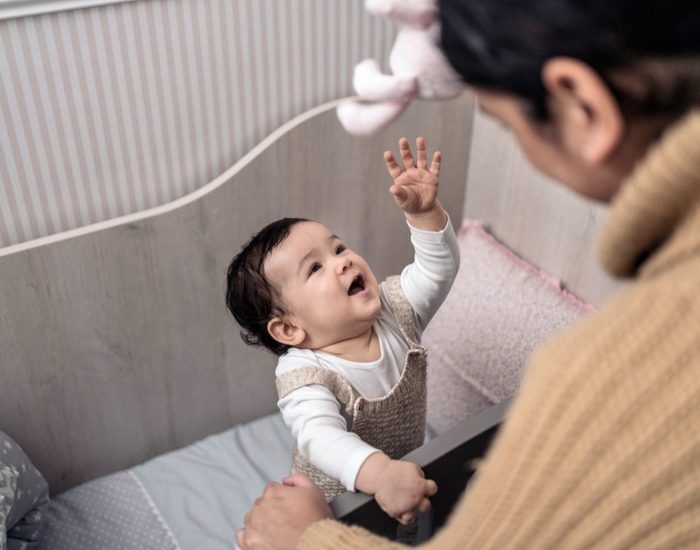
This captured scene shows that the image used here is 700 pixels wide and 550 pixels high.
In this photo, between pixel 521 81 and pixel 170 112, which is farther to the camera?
pixel 170 112

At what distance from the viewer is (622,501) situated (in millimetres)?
454

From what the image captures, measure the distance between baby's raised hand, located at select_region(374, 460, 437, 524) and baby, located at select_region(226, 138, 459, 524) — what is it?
127mm

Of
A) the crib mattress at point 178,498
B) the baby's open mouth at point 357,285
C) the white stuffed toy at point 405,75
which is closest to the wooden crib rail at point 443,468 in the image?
the baby's open mouth at point 357,285

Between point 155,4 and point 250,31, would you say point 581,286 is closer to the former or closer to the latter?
point 250,31

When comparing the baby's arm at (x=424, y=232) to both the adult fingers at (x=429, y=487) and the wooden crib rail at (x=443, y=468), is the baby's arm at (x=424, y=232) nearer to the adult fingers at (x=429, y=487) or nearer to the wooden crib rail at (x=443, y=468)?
the wooden crib rail at (x=443, y=468)

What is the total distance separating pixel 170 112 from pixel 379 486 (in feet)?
2.27

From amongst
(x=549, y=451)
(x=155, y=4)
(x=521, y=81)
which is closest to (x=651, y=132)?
(x=521, y=81)

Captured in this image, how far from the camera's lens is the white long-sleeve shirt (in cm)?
85

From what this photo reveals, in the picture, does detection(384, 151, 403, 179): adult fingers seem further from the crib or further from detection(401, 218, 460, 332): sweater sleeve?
the crib

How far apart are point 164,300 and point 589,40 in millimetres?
999

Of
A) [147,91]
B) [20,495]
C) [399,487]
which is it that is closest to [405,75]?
[399,487]

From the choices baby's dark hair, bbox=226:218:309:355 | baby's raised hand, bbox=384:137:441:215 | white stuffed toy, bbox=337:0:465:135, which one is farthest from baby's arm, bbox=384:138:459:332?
white stuffed toy, bbox=337:0:465:135

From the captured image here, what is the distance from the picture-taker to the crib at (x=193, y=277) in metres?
1.18

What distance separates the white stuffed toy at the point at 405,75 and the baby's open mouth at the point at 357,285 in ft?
1.31
